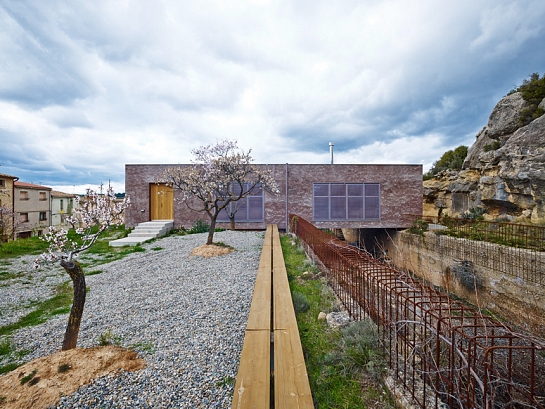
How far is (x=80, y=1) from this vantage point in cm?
650

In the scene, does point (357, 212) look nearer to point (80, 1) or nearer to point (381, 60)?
point (381, 60)

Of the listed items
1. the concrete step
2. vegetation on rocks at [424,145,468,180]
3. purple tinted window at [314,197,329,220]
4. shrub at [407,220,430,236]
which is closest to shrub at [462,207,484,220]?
shrub at [407,220,430,236]

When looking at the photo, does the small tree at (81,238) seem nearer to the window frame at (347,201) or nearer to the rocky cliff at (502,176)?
the window frame at (347,201)

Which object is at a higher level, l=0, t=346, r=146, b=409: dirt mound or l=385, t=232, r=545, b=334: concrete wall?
l=0, t=346, r=146, b=409: dirt mound

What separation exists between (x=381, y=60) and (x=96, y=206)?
1091 cm

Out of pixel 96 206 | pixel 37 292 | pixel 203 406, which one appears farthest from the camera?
pixel 37 292

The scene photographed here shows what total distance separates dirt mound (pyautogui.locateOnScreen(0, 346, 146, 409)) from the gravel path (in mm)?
122

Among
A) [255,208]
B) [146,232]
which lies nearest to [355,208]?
[255,208]

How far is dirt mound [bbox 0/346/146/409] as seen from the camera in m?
1.89

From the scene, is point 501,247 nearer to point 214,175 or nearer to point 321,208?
point 321,208

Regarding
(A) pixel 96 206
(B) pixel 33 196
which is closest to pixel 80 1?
(A) pixel 96 206

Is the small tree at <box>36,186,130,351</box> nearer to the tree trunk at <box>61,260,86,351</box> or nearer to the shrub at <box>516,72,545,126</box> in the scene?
the tree trunk at <box>61,260,86,351</box>

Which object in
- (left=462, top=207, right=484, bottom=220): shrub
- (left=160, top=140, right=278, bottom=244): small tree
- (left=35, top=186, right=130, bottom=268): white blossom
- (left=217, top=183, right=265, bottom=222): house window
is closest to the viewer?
(left=35, top=186, right=130, bottom=268): white blossom

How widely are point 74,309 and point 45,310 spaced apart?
2508mm
